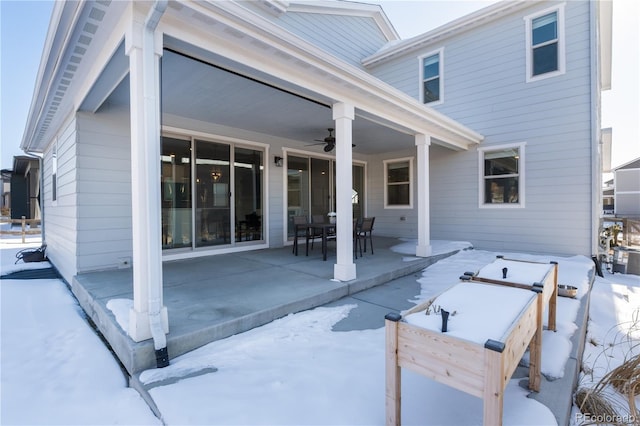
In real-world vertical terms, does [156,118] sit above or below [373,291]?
above

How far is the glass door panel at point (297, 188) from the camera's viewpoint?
23.3 ft

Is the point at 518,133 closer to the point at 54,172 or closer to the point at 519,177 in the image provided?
the point at 519,177

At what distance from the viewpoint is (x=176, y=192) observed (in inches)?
209

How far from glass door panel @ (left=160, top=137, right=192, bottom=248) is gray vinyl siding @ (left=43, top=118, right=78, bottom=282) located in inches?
46.8

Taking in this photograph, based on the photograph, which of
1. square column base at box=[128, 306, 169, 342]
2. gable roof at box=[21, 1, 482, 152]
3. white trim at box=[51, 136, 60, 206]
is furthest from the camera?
white trim at box=[51, 136, 60, 206]

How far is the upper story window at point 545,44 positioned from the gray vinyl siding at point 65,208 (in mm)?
8320

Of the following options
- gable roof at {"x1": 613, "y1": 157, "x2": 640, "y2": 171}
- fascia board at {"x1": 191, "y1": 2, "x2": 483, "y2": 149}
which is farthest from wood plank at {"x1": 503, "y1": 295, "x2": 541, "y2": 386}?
gable roof at {"x1": 613, "y1": 157, "x2": 640, "y2": 171}

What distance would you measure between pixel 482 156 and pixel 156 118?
271 inches

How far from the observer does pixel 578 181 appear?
589 centimetres

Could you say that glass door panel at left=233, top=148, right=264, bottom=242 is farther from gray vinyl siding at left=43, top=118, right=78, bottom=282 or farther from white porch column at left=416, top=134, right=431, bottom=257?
white porch column at left=416, top=134, right=431, bottom=257

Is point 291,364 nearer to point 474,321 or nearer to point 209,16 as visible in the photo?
point 474,321

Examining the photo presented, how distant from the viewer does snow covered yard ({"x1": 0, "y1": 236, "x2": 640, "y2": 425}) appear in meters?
1.72

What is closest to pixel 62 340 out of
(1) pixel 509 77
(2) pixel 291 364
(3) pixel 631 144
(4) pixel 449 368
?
(2) pixel 291 364

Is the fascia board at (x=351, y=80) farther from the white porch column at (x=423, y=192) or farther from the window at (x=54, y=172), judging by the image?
the window at (x=54, y=172)
